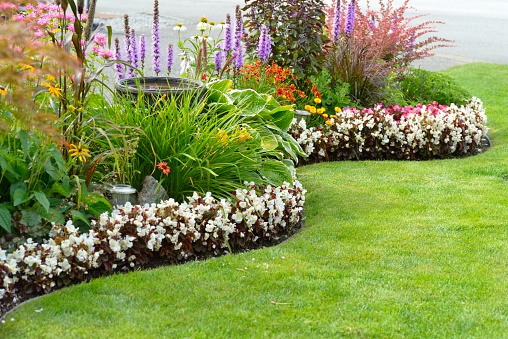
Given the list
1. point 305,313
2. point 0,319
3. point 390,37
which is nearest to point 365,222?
point 305,313

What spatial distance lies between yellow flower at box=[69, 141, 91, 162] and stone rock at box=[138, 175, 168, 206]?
0.52 m

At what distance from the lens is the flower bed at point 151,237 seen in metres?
4.21

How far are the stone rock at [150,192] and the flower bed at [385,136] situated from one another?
2483 mm

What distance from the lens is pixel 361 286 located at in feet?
14.5

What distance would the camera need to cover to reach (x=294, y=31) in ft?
26.6

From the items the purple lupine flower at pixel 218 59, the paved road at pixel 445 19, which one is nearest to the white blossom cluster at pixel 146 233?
the purple lupine flower at pixel 218 59

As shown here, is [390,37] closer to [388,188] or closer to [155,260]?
[388,188]

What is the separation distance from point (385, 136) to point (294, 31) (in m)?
1.49

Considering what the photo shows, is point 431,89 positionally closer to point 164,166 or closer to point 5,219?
point 164,166

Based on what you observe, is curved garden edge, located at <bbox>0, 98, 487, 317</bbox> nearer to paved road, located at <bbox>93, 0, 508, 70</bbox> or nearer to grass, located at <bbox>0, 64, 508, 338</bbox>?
grass, located at <bbox>0, 64, 508, 338</bbox>

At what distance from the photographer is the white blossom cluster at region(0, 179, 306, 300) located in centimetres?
422

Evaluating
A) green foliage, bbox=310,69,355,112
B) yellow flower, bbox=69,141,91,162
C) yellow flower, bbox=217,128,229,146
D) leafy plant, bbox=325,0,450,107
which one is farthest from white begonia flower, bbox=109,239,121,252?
leafy plant, bbox=325,0,450,107


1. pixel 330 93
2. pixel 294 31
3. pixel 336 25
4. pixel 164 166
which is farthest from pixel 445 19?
pixel 164 166

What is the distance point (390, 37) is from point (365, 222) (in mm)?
4081
